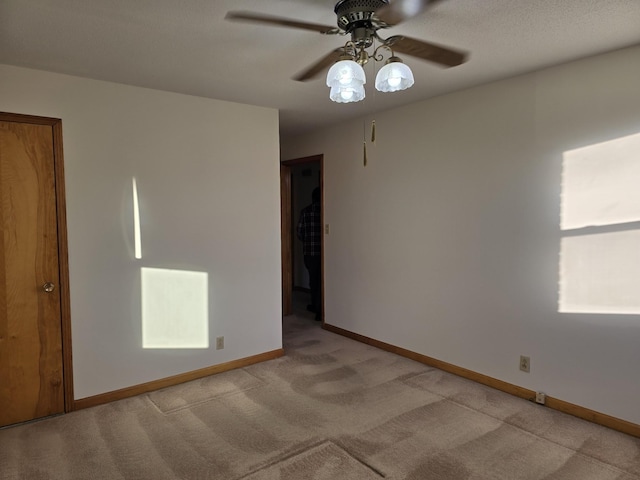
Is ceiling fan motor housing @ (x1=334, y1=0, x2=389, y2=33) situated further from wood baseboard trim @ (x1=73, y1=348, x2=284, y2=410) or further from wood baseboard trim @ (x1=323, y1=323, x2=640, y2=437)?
wood baseboard trim @ (x1=73, y1=348, x2=284, y2=410)

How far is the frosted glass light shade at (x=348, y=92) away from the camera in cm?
177

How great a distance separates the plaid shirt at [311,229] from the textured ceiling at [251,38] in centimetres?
225

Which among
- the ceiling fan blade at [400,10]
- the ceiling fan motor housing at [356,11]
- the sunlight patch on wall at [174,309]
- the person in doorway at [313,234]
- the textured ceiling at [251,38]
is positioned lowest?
the sunlight patch on wall at [174,309]

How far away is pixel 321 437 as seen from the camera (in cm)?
255

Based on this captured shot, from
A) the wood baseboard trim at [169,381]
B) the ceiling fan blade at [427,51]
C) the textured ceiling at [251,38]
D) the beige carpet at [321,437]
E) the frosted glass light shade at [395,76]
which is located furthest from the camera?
the wood baseboard trim at [169,381]

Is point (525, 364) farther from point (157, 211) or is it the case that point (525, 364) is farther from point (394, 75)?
point (157, 211)

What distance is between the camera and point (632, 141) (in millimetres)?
2492

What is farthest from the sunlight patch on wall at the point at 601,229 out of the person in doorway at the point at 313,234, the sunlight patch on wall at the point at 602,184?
the person in doorway at the point at 313,234

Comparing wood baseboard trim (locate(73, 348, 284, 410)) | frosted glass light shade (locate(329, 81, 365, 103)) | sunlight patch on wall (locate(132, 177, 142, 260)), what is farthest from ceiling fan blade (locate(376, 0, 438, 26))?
wood baseboard trim (locate(73, 348, 284, 410))

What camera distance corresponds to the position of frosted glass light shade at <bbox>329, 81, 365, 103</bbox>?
177cm

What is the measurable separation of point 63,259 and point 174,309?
0.90 m

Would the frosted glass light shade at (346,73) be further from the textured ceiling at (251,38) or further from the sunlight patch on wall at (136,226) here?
the sunlight patch on wall at (136,226)

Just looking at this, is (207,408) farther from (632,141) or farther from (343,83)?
(632,141)

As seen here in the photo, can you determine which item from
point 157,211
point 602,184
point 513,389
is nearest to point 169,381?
point 157,211
